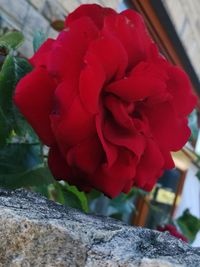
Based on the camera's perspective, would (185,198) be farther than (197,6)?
Yes

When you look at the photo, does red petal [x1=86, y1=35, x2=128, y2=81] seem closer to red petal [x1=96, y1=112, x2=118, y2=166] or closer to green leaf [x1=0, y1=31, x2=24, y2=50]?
red petal [x1=96, y1=112, x2=118, y2=166]

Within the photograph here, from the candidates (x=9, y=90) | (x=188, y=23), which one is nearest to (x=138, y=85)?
(x=9, y=90)

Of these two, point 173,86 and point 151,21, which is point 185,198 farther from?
point 173,86

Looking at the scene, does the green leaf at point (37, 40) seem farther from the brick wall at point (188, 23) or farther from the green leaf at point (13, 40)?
the brick wall at point (188, 23)

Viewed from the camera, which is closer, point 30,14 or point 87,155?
point 87,155

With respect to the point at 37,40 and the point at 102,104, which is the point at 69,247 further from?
the point at 37,40

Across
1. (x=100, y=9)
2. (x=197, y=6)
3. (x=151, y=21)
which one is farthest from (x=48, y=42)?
(x=197, y=6)

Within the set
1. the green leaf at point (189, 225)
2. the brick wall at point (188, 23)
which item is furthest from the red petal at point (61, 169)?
the brick wall at point (188, 23)
